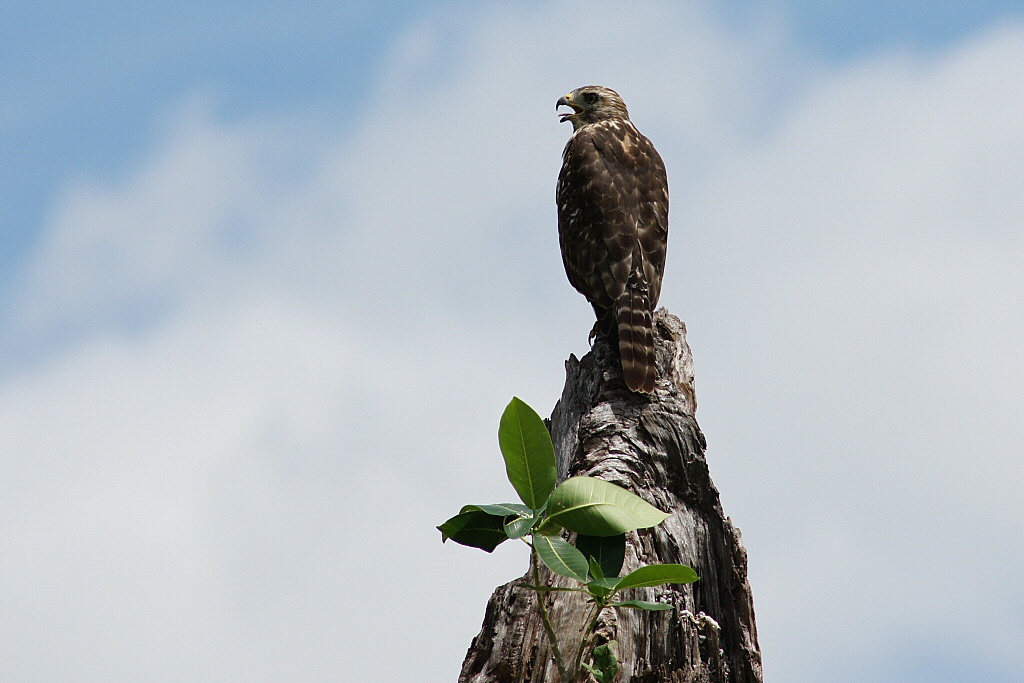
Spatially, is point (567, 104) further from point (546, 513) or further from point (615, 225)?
point (546, 513)

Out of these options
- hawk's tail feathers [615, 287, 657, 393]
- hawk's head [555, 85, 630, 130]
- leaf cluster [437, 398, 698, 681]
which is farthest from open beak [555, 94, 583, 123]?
leaf cluster [437, 398, 698, 681]

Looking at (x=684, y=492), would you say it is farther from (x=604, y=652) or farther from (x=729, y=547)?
(x=604, y=652)

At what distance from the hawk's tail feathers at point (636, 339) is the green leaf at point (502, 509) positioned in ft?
7.31

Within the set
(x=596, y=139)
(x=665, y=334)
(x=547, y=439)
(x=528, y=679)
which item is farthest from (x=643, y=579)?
(x=596, y=139)

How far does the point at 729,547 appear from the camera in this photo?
3297 mm

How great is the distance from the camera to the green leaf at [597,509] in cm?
214

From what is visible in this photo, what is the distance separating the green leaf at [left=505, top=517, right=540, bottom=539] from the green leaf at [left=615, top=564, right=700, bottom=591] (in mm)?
276

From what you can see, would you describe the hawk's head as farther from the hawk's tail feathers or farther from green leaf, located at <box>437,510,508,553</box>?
green leaf, located at <box>437,510,508,553</box>

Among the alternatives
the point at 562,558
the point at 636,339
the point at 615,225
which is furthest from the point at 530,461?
the point at 615,225

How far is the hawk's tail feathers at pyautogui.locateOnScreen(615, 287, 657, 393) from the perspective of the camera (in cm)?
447

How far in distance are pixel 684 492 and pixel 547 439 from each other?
147cm

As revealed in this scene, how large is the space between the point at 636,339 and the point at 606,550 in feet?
8.87

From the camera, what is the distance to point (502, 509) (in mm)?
2189

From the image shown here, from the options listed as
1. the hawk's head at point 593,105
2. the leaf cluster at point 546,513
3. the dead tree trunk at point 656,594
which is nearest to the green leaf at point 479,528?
the leaf cluster at point 546,513
